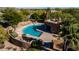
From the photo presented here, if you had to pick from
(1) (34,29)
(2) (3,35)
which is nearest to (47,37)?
(1) (34,29)

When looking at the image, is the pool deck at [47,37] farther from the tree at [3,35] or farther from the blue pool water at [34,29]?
the tree at [3,35]

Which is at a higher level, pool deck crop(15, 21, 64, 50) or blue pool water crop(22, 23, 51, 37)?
blue pool water crop(22, 23, 51, 37)

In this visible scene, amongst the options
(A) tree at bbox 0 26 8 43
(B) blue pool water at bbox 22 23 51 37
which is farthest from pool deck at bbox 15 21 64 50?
(A) tree at bbox 0 26 8 43

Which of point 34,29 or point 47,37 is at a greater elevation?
point 34,29

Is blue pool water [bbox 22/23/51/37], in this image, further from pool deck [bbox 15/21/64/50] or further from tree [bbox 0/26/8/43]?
tree [bbox 0/26/8/43]

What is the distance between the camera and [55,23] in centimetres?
372

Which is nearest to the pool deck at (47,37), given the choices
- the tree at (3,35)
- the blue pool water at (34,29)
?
the blue pool water at (34,29)

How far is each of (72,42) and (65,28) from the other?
20 cm

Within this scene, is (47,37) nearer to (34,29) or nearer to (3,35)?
(34,29)

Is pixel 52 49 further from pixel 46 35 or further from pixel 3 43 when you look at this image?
pixel 3 43

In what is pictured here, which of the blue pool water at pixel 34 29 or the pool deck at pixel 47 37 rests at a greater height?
the blue pool water at pixel 34 29
